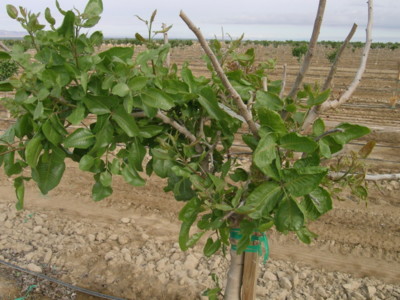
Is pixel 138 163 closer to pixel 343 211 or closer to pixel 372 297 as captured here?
pixel 372 297

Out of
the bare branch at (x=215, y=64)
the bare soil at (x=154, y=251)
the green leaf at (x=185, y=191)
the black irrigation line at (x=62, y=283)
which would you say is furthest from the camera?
the bare soil at (x=154, y=251)

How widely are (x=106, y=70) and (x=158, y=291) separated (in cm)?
256

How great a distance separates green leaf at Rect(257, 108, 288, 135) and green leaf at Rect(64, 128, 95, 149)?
22.2 inches

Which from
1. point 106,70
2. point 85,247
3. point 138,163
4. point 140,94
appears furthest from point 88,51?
point 85,247

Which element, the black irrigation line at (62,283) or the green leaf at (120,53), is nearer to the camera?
the green leaf at (120,53)

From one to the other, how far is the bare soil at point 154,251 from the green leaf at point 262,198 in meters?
2.29

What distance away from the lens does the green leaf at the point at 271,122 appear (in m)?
1.14

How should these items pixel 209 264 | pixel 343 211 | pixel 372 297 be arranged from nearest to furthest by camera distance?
pixel 372 297 < pixel 209 264 < pixel 343 211

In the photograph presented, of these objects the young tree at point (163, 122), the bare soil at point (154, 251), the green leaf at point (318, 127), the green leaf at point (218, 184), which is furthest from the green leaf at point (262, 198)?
the bare soil at point (154, 251)

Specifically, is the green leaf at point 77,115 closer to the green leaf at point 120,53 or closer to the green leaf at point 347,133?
the green leaf at point 120,53

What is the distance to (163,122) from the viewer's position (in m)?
1.41

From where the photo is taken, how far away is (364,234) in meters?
Result: 4.38

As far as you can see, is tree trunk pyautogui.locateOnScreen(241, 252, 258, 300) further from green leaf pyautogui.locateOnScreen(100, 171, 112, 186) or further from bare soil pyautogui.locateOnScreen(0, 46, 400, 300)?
bare soil pyautogui.locateOnScreen(0, 46, 400, 300)

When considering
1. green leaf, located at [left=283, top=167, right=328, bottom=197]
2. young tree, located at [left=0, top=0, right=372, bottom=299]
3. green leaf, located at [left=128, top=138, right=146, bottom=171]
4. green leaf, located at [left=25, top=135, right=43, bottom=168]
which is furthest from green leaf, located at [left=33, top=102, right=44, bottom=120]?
green leaf, located at [left=283, top=167, right=328, bottom=197]
